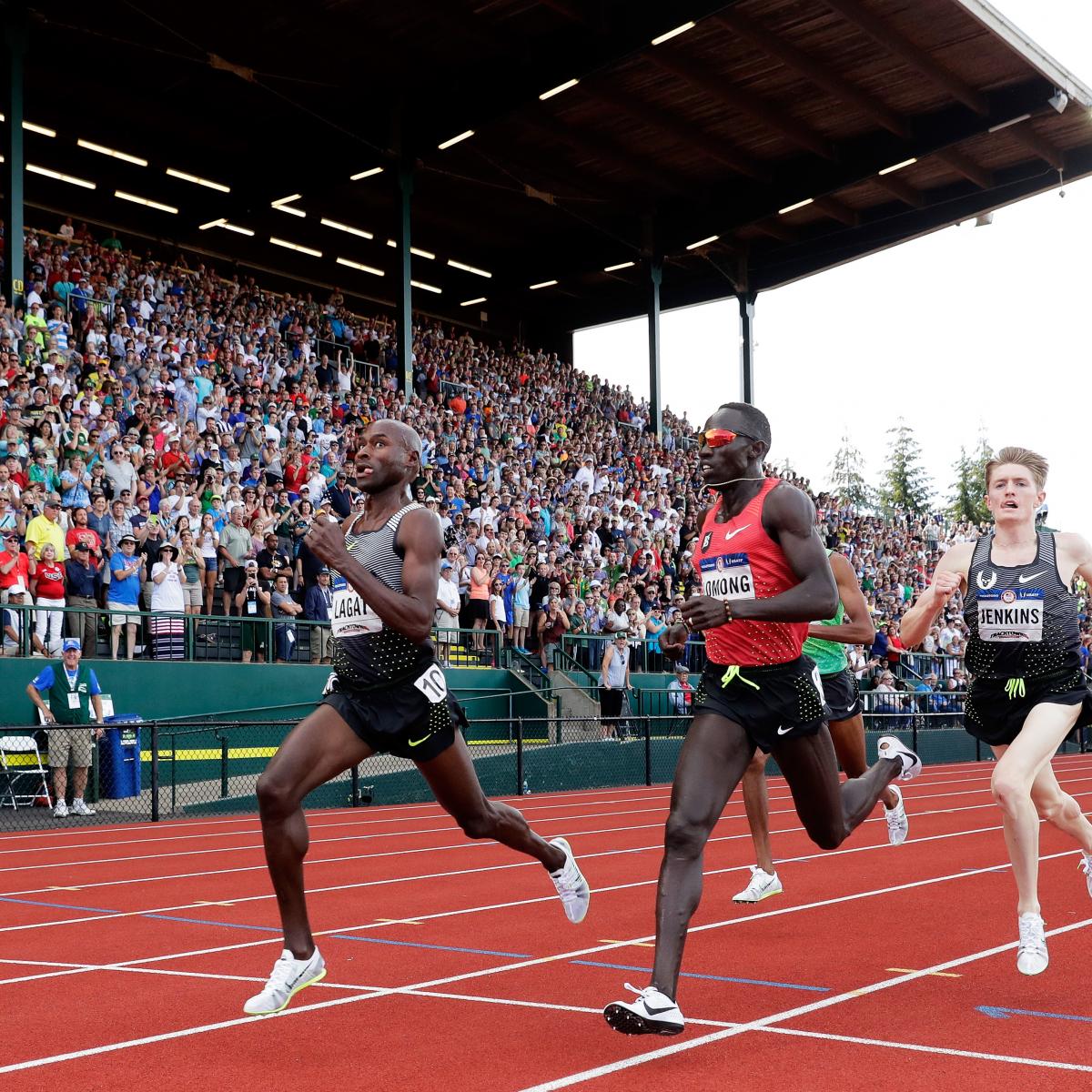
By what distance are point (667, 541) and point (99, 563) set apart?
15.2 metres

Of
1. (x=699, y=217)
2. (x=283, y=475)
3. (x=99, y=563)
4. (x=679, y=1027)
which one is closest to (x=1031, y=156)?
(x=699, y=217)

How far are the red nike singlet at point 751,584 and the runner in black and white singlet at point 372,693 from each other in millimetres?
1100

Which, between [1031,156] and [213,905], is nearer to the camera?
[213,905]

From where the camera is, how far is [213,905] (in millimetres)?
8344

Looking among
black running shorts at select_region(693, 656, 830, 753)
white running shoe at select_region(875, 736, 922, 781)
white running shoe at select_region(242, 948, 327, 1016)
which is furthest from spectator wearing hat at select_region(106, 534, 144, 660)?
black running shorts at select_region(693, 656, 830, 753)

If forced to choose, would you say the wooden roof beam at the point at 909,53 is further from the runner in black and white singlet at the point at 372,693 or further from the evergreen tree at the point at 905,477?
the evergreen tree at the point at 905,477

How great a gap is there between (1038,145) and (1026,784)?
3170cm

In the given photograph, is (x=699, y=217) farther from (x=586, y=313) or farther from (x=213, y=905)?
(x=213, y=905)

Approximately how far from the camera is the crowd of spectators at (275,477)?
651 inches

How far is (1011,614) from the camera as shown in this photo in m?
6.05

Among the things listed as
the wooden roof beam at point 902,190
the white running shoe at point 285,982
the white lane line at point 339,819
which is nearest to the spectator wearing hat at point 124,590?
the white lane line at point 339,819

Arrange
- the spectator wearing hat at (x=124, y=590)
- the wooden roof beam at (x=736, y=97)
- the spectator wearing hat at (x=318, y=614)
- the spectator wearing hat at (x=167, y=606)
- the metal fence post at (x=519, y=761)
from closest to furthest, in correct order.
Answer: the spectator wearing hat at (x=124, y=590) < the spectator wearing hat at (x=167, y=606) < the metal fence post at (x=519, y=761) < the spectator wearing hat at (x=318, y=614) < the wooden roof beam at (x=736, y=97)

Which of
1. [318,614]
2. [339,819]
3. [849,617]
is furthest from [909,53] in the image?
[849,617]

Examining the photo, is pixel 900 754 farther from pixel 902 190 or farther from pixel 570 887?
pixel 902 190
